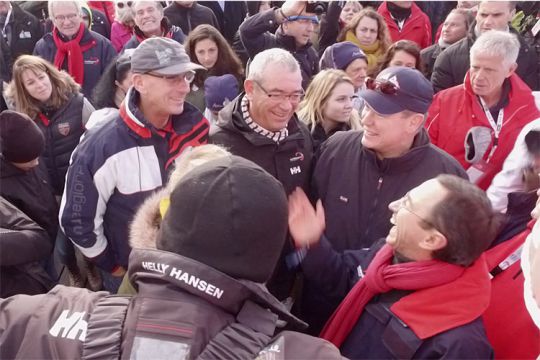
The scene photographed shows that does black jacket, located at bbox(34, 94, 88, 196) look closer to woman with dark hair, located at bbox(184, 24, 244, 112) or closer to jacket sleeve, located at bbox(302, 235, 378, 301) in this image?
woman with dark hair, located at bbox(184, 24, 244, 112)

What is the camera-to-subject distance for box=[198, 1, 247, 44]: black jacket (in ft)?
21.7

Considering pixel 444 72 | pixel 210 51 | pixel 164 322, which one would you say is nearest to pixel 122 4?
pixel 210 51

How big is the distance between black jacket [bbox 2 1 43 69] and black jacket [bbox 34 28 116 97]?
2.44 ft

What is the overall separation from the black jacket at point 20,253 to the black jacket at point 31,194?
22 centimetres

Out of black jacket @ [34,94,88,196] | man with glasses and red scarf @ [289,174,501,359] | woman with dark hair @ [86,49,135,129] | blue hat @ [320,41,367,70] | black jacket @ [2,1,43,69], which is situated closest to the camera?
man with glasses and red scarf @ [289,174,501,359]

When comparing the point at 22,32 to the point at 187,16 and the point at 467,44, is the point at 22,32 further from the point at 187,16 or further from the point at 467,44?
the point at 467,44

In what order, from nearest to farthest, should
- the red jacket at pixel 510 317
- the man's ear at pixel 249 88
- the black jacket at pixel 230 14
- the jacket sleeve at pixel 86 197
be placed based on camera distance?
the red jacket at pixel 510 317 → the jacket sleeve at pixel 86 197 → the man's ear at pixel 249 88 → the black jacket at pixel 230 14

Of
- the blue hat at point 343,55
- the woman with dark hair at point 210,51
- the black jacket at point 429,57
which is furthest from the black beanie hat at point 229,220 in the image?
the black jacket at point 429,57

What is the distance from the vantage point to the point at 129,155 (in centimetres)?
252

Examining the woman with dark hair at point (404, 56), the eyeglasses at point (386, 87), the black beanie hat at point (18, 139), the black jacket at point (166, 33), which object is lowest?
the black beanie hat at point (18, 139)

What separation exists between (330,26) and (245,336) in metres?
4.96

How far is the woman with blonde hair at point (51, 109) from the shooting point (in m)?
3.59

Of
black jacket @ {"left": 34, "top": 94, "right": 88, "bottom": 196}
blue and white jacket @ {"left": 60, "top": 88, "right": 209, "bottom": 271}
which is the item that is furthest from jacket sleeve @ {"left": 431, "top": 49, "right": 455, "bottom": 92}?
black jacket @ {"left": 34, "top": 94, "right": 88, "bottom": 196}

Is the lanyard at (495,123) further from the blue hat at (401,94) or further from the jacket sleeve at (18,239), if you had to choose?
the jacket sleeve at (18,239)
